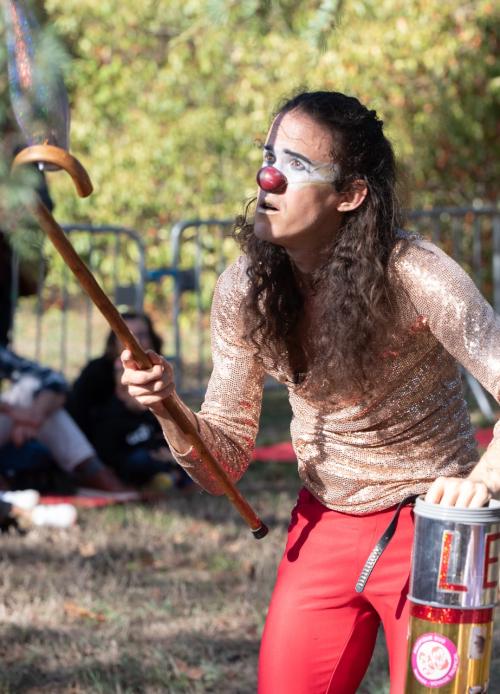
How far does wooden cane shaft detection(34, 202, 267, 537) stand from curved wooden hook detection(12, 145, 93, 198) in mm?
68

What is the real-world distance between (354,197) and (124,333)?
0.65 metres

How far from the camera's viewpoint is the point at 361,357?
2.49m

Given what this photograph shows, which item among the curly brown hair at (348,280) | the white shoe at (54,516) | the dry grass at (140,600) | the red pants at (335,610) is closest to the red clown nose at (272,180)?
the curly brown hair at (348,280)

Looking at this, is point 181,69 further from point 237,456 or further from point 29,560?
point 237,456

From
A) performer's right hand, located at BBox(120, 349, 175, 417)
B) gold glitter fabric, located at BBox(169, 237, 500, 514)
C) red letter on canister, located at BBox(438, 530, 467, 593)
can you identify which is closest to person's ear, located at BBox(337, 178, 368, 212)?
gold glitter fabric, located at BBox(169, 237, 500, 514)

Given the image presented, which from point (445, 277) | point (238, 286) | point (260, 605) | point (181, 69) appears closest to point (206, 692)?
point (260, 605)

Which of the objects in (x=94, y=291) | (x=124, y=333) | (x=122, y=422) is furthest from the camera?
(x=122, y=422)

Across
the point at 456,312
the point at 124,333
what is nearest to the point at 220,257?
the point at 456,312

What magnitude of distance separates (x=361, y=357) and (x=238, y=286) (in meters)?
0.35

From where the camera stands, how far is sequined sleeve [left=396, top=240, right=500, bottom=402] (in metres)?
2.34

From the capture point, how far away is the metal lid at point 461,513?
80.5 inches

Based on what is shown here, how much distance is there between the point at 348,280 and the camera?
2477 millimetres

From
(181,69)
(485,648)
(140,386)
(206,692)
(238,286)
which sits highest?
(181,69)

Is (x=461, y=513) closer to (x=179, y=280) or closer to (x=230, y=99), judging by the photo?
(x=179, y=280)
